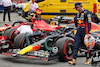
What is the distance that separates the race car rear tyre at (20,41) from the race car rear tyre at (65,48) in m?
1.15

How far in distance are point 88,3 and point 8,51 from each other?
30.6ft

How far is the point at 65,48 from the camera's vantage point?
8.46 metres

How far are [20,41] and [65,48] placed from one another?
57.8 inches

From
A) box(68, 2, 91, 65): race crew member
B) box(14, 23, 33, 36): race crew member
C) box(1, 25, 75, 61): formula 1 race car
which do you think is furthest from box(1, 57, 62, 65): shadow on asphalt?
box(14, 23, 33, 36): race crew member

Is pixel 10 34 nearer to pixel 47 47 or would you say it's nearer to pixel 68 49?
pixel 47 47

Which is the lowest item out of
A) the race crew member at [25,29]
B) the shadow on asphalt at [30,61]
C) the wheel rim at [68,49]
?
the shadow on asphalt at [30,61]

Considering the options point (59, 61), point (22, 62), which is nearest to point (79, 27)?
point (59, 61)

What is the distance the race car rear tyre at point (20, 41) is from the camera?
903 cm

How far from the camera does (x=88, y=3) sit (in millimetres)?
17406

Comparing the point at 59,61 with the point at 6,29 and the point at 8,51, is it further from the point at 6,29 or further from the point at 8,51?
the point at 6,29

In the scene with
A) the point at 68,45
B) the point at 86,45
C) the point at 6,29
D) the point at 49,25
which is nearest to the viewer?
the point at 86,45

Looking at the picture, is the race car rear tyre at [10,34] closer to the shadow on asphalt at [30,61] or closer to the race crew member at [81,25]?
the shadow on asphalt at [30,61]

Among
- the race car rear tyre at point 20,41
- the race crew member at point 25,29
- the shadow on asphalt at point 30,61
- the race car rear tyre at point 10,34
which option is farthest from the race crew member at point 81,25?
the race car rear tyre at point 10,34

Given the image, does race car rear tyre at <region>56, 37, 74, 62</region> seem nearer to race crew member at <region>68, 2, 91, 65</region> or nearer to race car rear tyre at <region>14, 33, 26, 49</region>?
race crew member at <region>68, 2, 91, 65</region>
